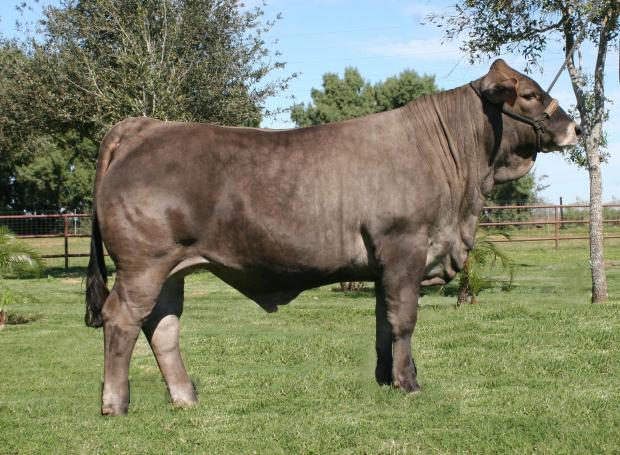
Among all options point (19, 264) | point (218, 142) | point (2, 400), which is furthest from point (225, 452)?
point (19, 264)

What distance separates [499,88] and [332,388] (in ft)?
9.35

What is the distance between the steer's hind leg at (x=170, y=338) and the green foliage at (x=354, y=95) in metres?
47.9

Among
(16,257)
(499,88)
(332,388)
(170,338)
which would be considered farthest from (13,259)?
(499,88)

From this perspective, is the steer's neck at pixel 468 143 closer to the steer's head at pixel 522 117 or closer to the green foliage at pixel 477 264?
the steer's head at pixel 522 117

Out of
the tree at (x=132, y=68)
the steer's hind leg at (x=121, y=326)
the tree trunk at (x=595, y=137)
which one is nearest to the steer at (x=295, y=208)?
the steer's hind leg at (x=121, y=326)

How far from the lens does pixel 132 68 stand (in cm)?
2183

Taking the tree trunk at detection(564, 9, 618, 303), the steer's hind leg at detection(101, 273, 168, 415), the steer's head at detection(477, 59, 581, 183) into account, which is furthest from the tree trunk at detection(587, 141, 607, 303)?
the steer's hind leg at detection(101, 273, 168, 415)

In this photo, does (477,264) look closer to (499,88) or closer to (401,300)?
(499,88)

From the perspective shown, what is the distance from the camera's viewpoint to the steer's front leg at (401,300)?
616cm

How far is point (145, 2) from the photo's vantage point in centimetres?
2211

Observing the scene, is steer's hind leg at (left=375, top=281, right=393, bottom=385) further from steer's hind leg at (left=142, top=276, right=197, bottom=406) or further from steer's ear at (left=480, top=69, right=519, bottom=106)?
steer's ear at (left=480, top=69, right=519, bottom=106)

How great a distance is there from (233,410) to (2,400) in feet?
7.35

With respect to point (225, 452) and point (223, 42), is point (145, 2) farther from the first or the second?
point (225, 452)

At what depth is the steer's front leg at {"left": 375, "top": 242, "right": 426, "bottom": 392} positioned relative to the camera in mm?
6160
